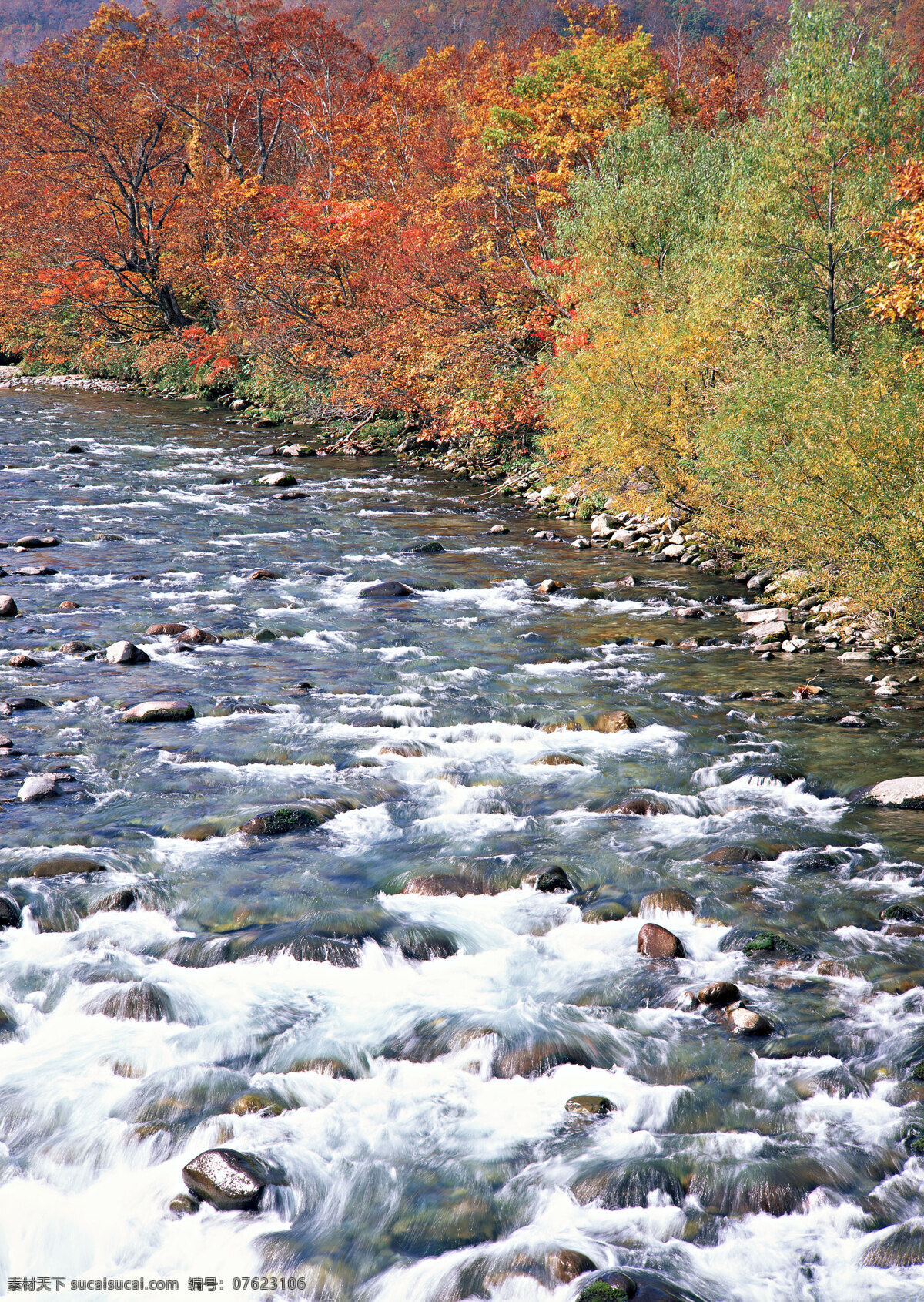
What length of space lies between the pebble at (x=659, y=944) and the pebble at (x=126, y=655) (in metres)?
8.17

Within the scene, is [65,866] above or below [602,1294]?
above

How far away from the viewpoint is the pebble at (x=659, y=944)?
679cm

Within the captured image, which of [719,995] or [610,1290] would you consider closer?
[610,1290]

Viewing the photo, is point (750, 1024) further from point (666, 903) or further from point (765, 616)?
point (765, 616)

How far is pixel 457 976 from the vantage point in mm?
6668

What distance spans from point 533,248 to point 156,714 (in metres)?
21.9

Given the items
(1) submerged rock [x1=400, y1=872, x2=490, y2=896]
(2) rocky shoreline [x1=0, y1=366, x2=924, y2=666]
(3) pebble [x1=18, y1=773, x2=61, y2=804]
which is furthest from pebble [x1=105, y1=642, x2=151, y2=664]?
(2) rocky shoreline [x1=0, y1=366, x2=924, y2=666]

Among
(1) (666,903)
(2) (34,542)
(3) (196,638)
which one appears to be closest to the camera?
(1) (666,903)

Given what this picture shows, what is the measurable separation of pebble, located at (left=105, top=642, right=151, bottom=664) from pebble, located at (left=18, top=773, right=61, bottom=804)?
366 cm

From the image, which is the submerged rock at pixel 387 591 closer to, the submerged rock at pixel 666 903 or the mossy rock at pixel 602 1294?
the submerged rock at pixel 666 903

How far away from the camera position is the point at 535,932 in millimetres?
7160

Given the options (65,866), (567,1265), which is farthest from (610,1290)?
(65,866)

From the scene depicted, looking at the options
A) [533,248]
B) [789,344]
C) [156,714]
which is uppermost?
[533,248]

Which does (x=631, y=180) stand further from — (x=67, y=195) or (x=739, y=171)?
(x=67, y=195)
